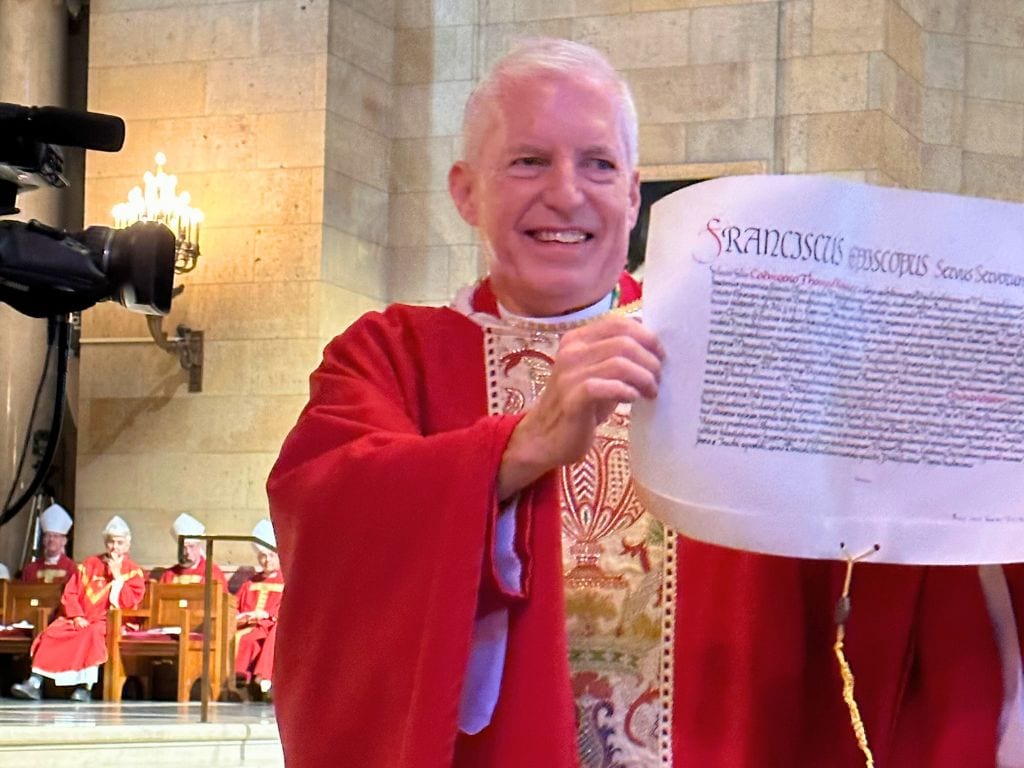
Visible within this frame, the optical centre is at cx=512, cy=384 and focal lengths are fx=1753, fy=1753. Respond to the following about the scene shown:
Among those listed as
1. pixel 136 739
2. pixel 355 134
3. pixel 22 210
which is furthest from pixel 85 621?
pixel 355 134

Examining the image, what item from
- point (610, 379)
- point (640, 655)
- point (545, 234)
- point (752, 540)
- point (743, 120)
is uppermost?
point (743, 120)

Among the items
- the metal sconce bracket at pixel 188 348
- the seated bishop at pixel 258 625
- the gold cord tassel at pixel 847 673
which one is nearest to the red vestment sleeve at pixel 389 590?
the gold cord tassel at pixel 847 673

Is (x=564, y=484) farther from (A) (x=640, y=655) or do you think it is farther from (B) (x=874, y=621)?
(B) (x=874, y=621)

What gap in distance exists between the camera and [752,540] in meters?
2.13

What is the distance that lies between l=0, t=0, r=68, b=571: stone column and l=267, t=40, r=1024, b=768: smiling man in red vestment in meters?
11.2

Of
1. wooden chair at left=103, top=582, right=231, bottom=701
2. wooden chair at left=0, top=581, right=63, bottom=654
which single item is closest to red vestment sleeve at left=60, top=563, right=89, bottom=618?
wooden chair at left=0, top=581, right=63, bottom=654

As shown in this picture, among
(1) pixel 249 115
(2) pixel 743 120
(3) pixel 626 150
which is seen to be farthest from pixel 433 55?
(3) pixel 626 150

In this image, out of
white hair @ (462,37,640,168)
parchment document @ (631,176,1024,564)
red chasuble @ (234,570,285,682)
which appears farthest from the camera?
red chasuble @ (234,570,285,682)

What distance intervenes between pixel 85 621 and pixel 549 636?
10.5m

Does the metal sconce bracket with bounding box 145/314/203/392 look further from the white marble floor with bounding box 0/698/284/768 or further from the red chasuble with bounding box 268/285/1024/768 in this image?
the red chasuble with bounding box 268/285/1024/768

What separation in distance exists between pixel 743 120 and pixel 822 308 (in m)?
11.3

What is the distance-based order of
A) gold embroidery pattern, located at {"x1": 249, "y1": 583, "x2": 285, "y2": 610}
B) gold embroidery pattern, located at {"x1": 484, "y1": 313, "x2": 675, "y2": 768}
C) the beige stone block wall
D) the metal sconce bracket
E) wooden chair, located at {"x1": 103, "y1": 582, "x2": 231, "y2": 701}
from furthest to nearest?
the metal sconce bracket
the beige stone block wall
gold embroidery pattern, located at {"x1": 249, "y1": 583, "x2": 285, "y2": 610}
wooden chair, located at {"x1": 103, "y1": 582, "x2": 231, "y2": 701}
gold embroidery pattern, located at {"x1": 484, "y1": 313, "x2": 675, "y2": 768}

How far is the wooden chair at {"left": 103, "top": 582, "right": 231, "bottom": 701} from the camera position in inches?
458

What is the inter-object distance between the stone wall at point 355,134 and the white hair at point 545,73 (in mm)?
10287
